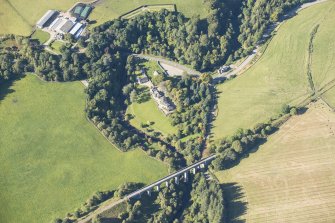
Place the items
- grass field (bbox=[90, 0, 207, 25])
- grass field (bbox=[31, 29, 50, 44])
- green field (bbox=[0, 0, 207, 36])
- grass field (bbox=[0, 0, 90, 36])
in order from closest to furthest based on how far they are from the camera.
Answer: grass field (bbox=[31, 29, 50, 44]) < grass field (bbox=[0, 0, 90, 36]) < green field (bbox=[0, 0, 207, 36]) < grass field (bbox=[90, 0, 207, 25])

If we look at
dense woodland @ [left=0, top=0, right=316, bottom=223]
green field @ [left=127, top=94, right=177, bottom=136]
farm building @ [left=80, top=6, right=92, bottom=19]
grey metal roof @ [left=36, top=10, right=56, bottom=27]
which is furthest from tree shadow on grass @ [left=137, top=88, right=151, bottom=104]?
grey metal roof @ [left=36, top=10, right=56, bottom=27]

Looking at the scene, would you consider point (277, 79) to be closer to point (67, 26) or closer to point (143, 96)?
point (143, 96)

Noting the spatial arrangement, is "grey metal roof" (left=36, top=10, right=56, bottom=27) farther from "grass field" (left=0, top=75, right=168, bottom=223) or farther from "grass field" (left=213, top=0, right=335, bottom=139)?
"grass field" (left=213, top=0, right=335, bottom=139)

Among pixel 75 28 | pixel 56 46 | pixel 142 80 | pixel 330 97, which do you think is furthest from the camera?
pixel 75 28

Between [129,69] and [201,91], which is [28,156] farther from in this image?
[201,91]

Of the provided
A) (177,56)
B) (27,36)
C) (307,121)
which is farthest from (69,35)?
(307,121)

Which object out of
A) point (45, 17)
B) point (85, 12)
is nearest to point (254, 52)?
point (85, 12)
